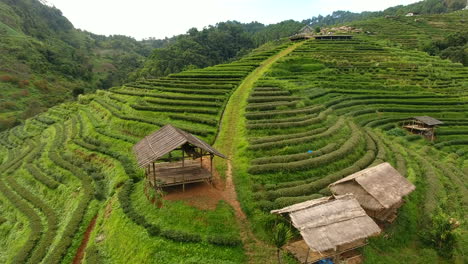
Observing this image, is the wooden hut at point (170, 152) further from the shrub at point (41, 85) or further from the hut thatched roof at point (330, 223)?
the shrub at point (41, 85)

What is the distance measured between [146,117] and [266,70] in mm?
24666

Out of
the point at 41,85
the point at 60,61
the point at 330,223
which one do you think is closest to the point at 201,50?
the point at 41,85

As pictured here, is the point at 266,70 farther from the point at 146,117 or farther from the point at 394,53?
the point at 394,53

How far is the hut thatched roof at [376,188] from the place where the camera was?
62.2 ft

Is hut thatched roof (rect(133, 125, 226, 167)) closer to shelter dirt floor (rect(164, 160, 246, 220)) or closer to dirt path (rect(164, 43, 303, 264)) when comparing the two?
shelter dirt floor (rect(164, 160, 246, 220))

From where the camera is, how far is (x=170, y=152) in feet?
67.3

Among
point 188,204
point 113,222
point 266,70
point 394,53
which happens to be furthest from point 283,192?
point 394,53

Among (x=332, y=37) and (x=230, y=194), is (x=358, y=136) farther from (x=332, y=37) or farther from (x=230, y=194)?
(x=332, y=37)

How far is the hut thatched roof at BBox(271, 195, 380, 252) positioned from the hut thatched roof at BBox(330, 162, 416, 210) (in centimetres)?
240

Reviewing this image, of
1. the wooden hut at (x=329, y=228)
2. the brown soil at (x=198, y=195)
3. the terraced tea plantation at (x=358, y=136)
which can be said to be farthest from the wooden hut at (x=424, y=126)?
the brown soil at (x=198, y=195)

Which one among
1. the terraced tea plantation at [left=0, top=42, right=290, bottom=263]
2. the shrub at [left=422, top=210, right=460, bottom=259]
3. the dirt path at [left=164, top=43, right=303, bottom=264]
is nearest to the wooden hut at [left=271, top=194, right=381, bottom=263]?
the dirt path at [left=164, top=43, right=303, bottom=264]

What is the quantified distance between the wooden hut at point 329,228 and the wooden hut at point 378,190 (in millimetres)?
2295

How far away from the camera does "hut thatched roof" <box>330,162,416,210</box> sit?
62.2 feet

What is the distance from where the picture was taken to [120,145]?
3058 centimetres
